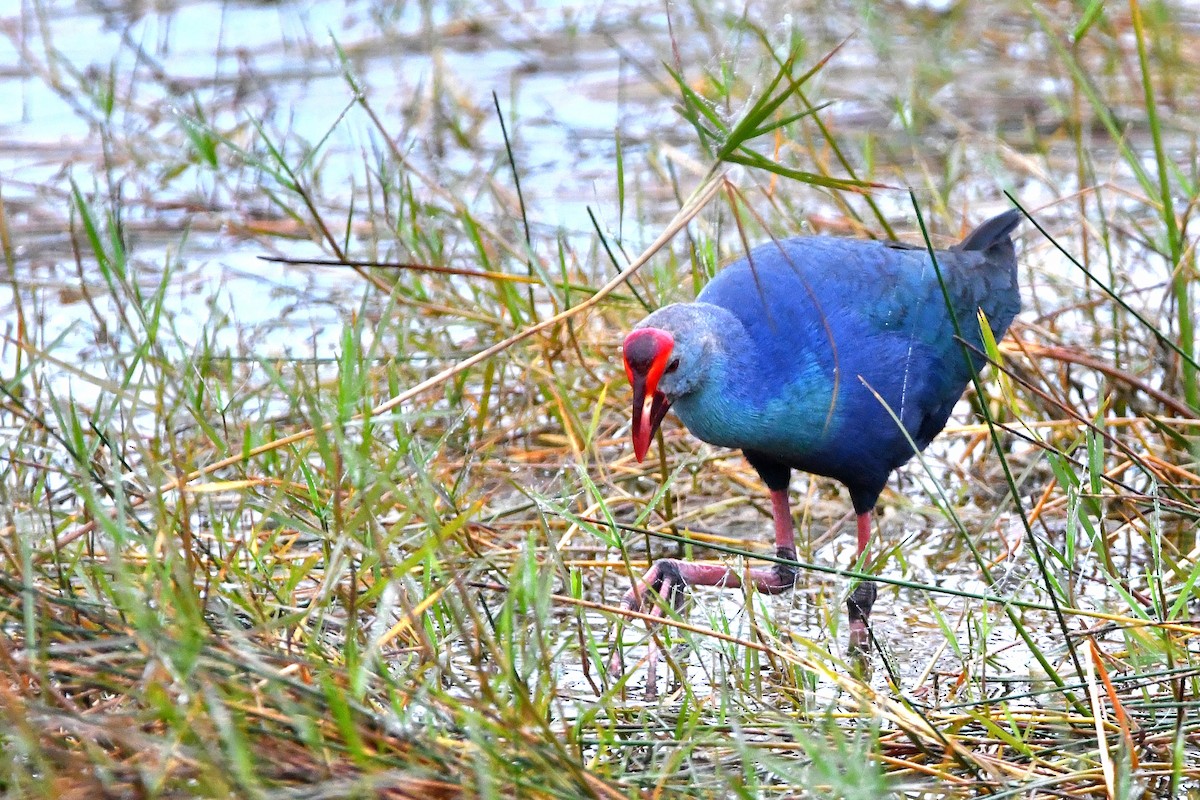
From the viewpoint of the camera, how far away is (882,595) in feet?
11.0

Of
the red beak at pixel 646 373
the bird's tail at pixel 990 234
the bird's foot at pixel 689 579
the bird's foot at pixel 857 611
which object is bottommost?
the bird's foot at pixel 857 611

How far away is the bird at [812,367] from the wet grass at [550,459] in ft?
0.35

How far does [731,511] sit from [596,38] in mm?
3655

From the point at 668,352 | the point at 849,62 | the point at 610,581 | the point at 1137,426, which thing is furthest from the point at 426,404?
the point at 849,62

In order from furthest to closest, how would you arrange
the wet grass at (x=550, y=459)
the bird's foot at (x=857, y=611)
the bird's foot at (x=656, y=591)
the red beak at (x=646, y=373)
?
the bird's foot at (x=857, y=611)
the red beak at (x=646, y=373)
the bird's foot at (x=656, y=591)
the wet grass at (x=550, y=459)

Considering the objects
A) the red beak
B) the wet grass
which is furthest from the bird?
the wet grass

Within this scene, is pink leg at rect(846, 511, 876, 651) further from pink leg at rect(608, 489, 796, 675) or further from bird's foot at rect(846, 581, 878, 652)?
pink leg at rect(608, 489, 796, 675)

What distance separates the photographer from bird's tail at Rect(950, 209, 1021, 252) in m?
3.53

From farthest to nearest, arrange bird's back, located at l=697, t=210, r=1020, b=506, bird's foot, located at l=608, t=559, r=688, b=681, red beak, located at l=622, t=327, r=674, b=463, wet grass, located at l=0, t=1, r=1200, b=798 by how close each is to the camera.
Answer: bird's back, located at l=697, t=210, r=1020, b=506 < red beak, located at l=622, t=327, r=674, b=463 < bird's foot, located at l=608, t=559, r=688, b=681 < wet grass, located at l=0, t=1, r=1200, b=798

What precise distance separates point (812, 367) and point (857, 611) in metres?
0.47

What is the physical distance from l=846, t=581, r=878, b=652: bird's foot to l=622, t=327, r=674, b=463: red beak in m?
0.51

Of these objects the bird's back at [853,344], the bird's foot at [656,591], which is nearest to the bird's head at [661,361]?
the bird's back at [853,344]

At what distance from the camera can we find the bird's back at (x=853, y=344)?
2.93 metres

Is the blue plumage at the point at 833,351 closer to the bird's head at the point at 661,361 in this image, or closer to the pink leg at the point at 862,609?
the bird's head at the point at 661,361
